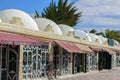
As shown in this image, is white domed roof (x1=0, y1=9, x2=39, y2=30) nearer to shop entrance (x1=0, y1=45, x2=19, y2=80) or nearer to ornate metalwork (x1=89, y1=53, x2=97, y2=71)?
shop entrance (x1=0, y1=45, x2=19, y2=80)

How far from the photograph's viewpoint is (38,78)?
23.7 m

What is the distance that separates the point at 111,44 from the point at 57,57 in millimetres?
24120

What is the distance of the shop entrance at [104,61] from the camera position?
4229 centimetres

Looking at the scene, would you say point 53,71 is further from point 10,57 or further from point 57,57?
point 10,57

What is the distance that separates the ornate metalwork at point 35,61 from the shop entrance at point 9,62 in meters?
0.91

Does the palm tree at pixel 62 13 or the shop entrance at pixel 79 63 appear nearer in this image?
the shop entrance at pixel 79 63

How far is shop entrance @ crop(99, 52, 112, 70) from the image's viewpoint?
42294 millimetres

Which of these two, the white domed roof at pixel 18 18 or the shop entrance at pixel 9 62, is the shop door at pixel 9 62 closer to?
the shop entrance at pixel 9 62

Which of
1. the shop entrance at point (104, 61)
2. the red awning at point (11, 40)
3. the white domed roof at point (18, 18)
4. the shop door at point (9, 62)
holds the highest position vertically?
the white domed roof at point (18, 18)

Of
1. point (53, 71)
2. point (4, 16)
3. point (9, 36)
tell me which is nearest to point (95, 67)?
point (53, 71)

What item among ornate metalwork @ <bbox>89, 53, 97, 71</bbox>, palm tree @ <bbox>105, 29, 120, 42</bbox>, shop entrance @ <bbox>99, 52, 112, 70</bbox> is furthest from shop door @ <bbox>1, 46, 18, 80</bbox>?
palm tree @ <bbox>105, 29, 120, 42</bbox>

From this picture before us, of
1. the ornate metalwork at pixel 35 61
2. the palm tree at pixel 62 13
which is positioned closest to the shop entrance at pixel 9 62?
the ornate metalwork at pixel 35 61

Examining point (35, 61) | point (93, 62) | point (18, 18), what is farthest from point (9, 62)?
point (93, 62)

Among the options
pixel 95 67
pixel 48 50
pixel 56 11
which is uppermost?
pixel 56 11
